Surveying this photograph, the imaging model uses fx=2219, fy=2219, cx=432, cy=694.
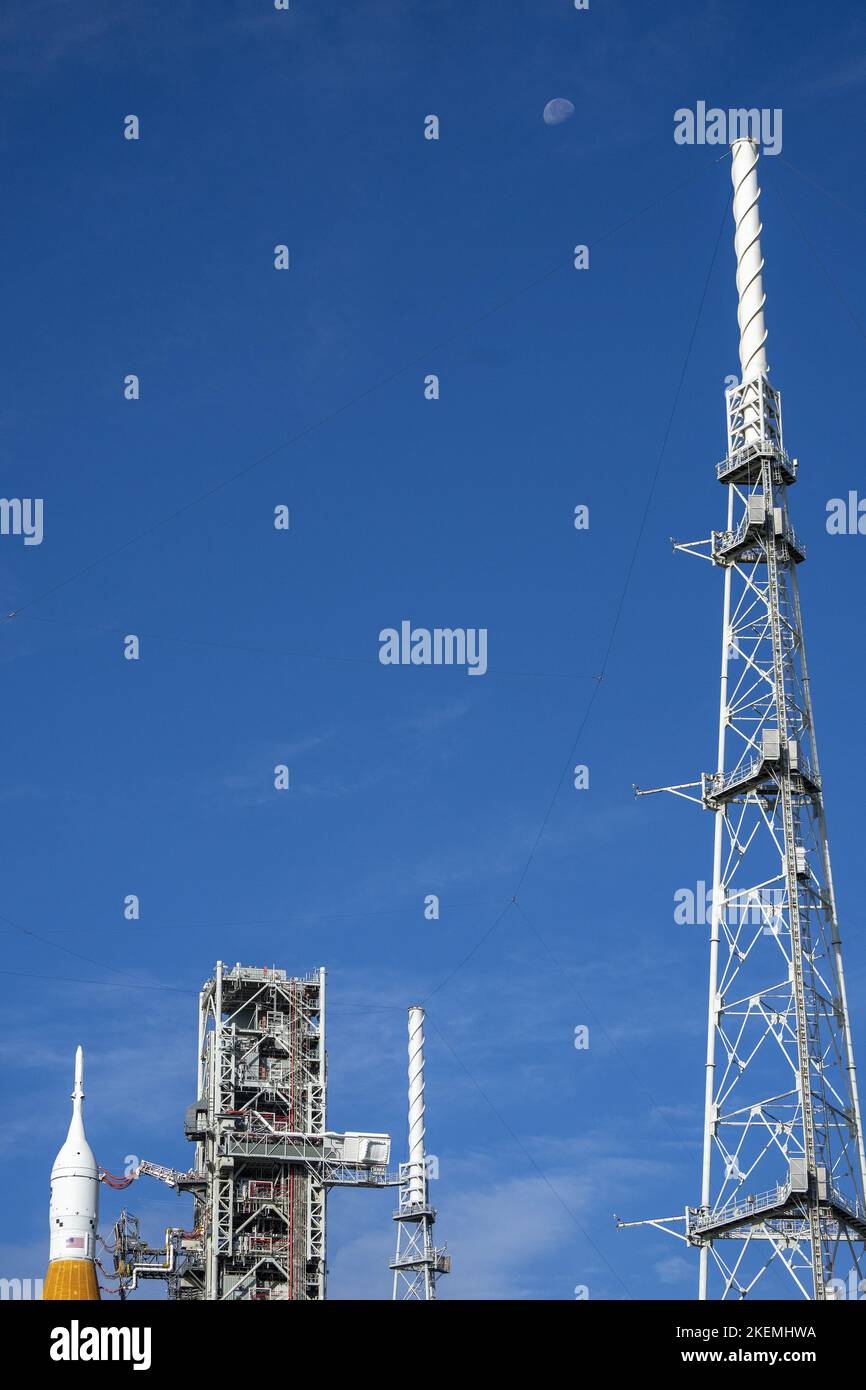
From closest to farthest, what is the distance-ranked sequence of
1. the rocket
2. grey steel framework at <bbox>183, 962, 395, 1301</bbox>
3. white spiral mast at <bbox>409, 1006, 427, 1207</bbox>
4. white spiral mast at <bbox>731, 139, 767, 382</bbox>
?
1. white spiral mast at <bbox>731, 139, 767, 382</bbox>
2. the rocket
3. grey steel framework at <bbox>183, 962, 395, 1301</bbox>
4. white spiral mast at <bbox>409, 1006, 427, 1207</bbox>

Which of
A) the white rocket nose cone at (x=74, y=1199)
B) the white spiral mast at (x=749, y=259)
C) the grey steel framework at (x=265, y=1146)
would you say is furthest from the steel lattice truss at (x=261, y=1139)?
the white spiral mast at (x=749, y=259)

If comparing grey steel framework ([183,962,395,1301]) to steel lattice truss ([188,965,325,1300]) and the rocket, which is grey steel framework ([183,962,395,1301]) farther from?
the rocket

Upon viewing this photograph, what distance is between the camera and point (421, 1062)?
15588cm

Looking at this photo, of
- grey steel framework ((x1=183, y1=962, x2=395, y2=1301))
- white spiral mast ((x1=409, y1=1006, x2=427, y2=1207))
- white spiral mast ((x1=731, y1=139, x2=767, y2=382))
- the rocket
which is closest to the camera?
white spiral mast ((x1=731, y1=139, x2=767, y2=382))

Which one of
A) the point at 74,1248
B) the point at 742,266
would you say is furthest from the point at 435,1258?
the point at 742,266

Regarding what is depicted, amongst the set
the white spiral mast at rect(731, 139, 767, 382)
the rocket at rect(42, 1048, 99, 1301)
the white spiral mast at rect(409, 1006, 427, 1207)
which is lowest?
the rocket at rect(42, 1048, 99, 1301)

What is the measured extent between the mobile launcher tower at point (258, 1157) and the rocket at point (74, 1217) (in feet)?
30.3

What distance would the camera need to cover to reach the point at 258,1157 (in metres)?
130

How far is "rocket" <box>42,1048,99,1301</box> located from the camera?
4405 inches

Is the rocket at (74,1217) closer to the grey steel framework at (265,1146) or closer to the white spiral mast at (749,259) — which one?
the grey steel framework at (265,1146)

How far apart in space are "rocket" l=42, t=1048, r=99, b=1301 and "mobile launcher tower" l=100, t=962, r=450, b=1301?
9.25 metres

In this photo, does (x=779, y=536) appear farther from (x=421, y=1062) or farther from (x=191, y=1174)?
(x=421, y=1062)

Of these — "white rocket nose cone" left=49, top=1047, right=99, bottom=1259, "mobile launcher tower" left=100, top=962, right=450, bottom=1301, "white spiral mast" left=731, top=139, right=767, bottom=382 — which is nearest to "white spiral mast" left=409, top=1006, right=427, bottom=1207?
"mobile launcher tower" left=100, top=962, right=450, bottom=1301
